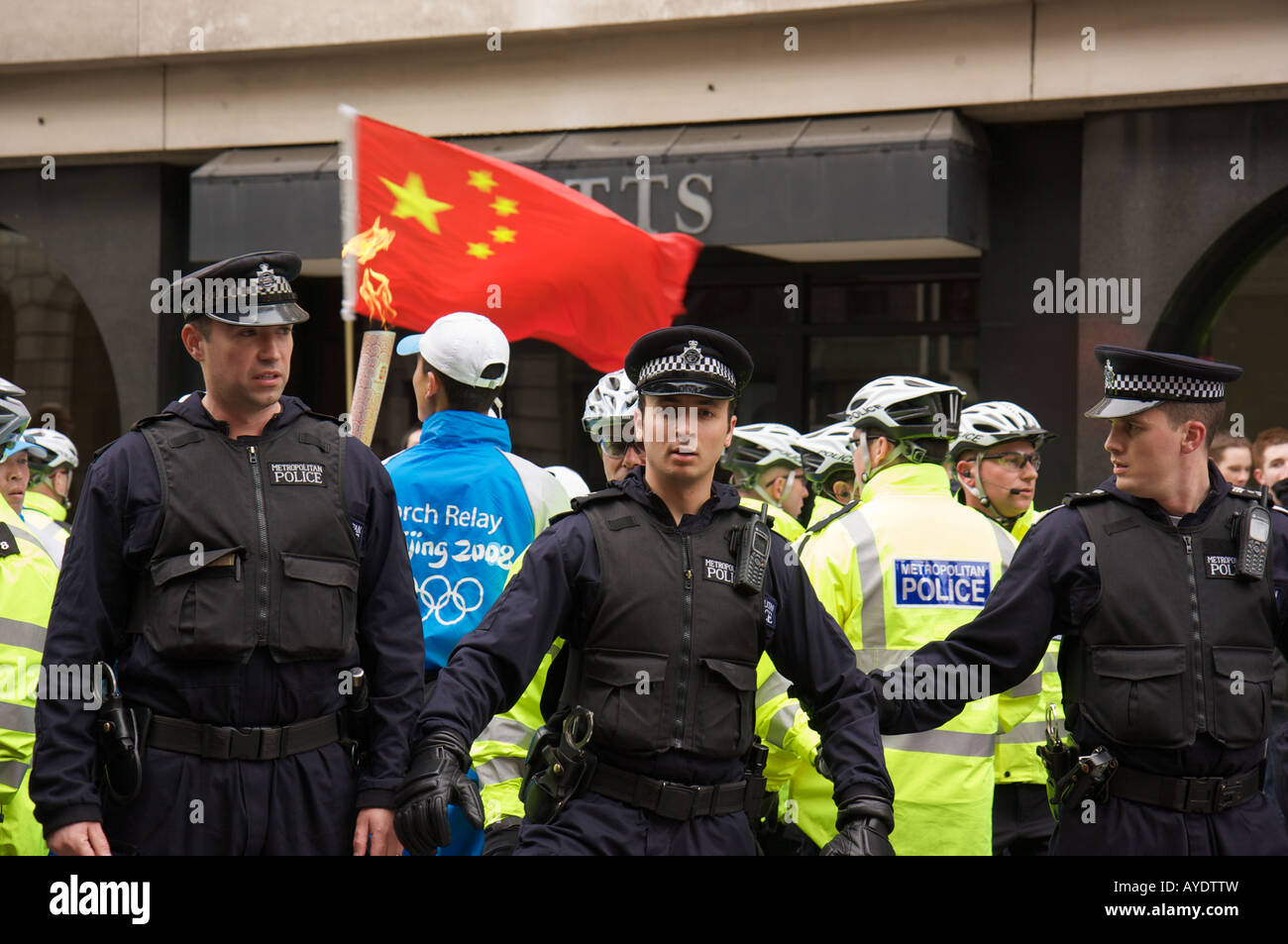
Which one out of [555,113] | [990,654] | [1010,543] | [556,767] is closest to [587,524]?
[556,767]

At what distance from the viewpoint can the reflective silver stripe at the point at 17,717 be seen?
4.93 meters

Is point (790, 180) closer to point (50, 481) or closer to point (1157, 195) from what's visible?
point (1157, 195)

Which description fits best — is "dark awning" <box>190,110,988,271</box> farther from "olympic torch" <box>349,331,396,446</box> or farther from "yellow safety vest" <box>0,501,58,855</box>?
"yellow safety vest" <box>0,501,58,855</box>

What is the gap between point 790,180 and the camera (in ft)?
41.3

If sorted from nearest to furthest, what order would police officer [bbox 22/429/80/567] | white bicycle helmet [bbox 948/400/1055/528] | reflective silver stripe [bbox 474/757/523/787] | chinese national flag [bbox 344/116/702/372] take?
1. reflective silver stripe [bbox 474/757/523/787]
2. white bicycle helmet [bbox 948/400/1055/528]
3. chinese national flag [bbox 344/116/702/372]
4. police officer [bbox 22/429/80/567]

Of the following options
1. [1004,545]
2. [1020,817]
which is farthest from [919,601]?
[1020,817]

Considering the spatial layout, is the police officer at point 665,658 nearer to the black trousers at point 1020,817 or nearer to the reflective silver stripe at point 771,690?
the reflective silver stripe at point 771,690

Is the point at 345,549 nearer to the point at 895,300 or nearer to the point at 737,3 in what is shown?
the point at 737,3

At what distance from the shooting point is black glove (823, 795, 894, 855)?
398 cm

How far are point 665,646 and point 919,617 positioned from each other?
1.61 meters

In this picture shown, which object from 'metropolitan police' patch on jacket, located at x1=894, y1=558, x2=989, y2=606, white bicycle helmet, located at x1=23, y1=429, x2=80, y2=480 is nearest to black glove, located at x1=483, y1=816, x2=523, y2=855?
'metropolitan police' patch on jacket, located at x1=894, y1=558, x2=989, y2=606

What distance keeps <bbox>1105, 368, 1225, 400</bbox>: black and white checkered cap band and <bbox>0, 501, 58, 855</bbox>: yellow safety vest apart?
10.6ft

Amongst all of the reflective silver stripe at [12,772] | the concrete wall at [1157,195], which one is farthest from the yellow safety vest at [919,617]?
the concrete wall at [1157,195]

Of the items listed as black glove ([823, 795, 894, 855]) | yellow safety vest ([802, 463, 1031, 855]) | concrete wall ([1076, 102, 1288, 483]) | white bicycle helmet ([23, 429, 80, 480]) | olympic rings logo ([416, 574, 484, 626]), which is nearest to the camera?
black glove ([823, 795, 894, 855])
